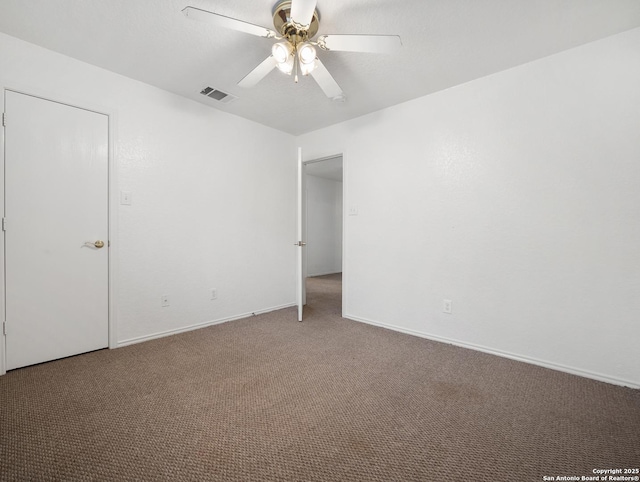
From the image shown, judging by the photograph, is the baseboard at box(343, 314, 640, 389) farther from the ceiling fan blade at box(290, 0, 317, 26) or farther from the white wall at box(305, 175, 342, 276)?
the white wall at box(305, 175, 342, 276)

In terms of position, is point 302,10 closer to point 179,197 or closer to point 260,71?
point 260,71

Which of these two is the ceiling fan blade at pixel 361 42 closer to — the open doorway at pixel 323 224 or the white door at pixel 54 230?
the white door at pixel 54 230

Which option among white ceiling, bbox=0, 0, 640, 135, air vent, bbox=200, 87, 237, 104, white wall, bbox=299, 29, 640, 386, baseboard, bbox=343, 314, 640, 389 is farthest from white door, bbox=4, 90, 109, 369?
baseboard, bbox=343, 314, 640, 389

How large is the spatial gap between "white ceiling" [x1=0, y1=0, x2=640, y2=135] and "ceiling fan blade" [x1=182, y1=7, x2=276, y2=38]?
0.57ft


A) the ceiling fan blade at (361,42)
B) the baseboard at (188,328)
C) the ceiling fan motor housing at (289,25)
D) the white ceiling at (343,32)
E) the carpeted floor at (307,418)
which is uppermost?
the white ceiling at (343,32)

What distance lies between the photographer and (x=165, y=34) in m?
1.98

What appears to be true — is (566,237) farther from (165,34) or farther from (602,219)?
(165,34)

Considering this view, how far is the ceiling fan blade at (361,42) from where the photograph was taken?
5.45ft

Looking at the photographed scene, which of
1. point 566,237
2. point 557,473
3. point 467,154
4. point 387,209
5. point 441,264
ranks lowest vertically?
point 557,473

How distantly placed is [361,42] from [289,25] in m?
0.46

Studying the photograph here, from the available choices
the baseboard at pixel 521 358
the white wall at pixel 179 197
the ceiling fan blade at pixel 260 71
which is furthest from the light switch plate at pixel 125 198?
the baseboard at pixel 521 358

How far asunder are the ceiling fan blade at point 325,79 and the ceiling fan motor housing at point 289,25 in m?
0.17

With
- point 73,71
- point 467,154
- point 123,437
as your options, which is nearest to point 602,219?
point 467,154

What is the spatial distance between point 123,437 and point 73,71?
108 inches
